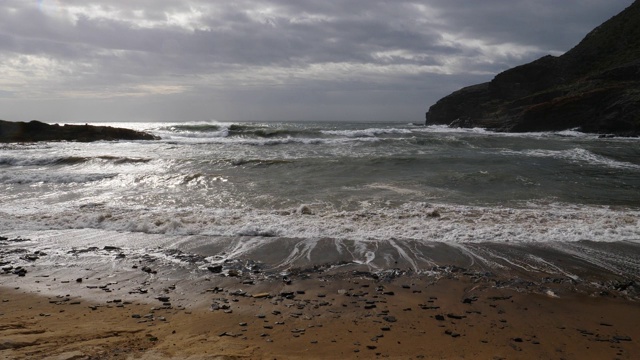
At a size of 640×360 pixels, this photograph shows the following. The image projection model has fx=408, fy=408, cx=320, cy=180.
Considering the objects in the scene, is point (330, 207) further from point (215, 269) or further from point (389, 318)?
point (389, 318)

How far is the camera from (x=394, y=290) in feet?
17.0

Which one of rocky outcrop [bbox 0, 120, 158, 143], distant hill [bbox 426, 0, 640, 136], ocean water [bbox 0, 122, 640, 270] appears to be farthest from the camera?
distant hill [bbox 426, 0, 640, 136]

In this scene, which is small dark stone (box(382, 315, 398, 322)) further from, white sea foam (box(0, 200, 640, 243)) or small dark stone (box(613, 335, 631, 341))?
white sea foam (box(0, 200, 640, 243))

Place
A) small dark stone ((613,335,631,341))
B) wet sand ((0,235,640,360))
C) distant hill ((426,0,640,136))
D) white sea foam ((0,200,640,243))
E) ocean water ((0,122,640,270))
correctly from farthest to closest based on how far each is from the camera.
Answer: distant hill ((426,0,640,136))
white sea foam ((0,200,640,243))
ocean water ((0,122,640,270))
small dark stone ((613,335,631,341))
wet sand ((0,235,640,360))

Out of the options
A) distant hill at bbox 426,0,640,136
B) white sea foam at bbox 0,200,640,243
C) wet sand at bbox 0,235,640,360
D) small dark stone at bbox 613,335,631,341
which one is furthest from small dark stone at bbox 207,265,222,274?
distant hill at bbox 426,0,640,136

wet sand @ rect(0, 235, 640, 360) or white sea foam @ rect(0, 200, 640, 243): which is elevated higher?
white sea foam @ rect(0, 200, 640, 243)

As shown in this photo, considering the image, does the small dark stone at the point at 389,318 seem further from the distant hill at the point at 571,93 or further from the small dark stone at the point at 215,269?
the distant hill at the point at 571,93

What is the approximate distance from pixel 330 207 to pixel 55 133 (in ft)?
99.3

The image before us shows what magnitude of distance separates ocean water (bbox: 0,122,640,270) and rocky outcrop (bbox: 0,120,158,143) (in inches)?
603

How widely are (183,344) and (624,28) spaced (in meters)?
71.3

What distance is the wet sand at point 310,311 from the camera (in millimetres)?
3744

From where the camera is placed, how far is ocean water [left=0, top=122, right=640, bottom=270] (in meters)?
7.20

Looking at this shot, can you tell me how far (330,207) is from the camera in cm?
969

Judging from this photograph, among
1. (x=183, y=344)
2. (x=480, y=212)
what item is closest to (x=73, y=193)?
(x=183, y=344)
